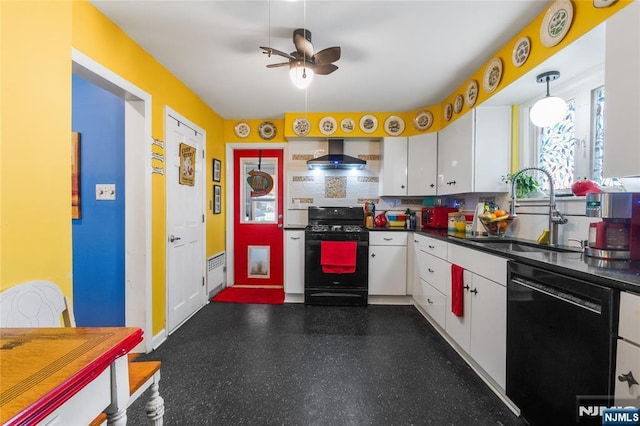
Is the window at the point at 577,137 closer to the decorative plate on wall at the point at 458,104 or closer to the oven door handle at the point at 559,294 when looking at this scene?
the decorative plate on wall at the point at 458,104

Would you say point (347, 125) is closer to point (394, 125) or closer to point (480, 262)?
point (394, 125)

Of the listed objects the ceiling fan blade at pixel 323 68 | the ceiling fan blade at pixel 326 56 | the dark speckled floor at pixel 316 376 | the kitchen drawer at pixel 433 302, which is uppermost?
the ceiling fan blade at pixel 326 56

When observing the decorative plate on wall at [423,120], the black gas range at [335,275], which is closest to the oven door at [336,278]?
the black gas range at [335,275]

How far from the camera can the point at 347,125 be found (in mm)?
3475

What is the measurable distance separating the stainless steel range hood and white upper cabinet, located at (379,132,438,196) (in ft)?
1.17

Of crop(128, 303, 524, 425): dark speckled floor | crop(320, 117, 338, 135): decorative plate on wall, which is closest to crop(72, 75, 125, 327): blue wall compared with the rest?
crop(128, 303, 524, 425): dark speckled floor

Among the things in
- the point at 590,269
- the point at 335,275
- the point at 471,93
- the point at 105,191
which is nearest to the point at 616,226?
the point at 590,269

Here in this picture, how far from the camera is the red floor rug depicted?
3236 millimetres

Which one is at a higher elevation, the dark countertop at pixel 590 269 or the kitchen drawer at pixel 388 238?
the dark countertop at pixel 590 269

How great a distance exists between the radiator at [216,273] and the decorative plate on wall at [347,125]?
2.32 meters

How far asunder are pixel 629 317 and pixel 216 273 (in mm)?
3513

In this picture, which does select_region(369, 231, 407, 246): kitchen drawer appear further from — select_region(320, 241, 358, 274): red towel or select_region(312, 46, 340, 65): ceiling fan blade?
select_region(312, 46, 340, 65): ceiling fan blade

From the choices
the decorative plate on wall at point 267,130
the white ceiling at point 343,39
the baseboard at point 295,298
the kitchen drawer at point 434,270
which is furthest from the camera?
the decorative plate on wall at point 267,130

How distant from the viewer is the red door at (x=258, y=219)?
3.81 meters
